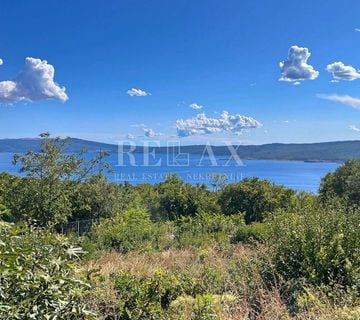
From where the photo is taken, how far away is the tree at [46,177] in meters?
12.8

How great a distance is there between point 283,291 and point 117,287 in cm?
191

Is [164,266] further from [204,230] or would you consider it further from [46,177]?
[46,177]

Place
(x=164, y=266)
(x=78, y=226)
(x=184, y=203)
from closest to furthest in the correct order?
(x=164, y=266)
(x=78, y=226)
(x=184, y=203)

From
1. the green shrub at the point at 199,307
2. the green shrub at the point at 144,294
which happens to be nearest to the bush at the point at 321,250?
the green shrub at the point at 199,307

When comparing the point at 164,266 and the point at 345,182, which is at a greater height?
the point at 345,182

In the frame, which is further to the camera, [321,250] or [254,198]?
[254,198]

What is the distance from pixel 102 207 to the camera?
17.6 metres

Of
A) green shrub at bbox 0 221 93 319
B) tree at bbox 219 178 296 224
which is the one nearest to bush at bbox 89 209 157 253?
green shrub at bbox 0 221 93 319

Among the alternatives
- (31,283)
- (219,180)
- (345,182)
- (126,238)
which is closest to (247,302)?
(31,283)

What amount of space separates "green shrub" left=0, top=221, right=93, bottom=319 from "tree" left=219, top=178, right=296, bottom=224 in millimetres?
17035

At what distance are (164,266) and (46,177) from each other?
7.73 metres

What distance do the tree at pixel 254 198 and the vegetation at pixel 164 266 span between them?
547 cm

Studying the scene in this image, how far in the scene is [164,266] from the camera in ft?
21.1

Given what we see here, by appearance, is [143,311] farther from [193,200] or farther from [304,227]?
[193,200]
